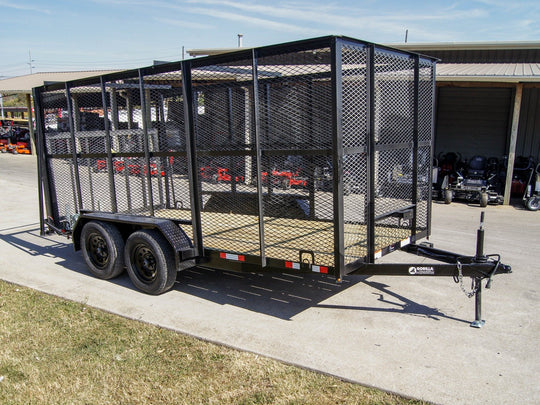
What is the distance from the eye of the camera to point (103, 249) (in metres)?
6.31

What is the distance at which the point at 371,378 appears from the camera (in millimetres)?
3664

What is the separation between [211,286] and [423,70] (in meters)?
3.77

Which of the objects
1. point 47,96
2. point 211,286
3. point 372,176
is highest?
point 47,96

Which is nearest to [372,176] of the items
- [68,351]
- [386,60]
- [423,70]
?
[386,60]

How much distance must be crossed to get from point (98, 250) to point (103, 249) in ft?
0.26

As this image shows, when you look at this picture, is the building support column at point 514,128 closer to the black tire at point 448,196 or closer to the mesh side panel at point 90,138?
the black tire at point 448,196

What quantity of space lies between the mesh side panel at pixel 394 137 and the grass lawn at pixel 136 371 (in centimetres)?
194

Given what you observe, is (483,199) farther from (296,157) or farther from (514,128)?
(296,157)

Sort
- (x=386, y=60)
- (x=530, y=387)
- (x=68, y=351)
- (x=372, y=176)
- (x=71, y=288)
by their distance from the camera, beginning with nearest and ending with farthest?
(x=530, y=387) → (x=68, y=351) → (x=372, y=176) → (x=386, y=60) → (x=71, y=288)

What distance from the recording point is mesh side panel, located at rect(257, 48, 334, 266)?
16.0 feet

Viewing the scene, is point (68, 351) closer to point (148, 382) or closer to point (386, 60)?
point (148, 382)

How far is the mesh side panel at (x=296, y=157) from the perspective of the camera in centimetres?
489

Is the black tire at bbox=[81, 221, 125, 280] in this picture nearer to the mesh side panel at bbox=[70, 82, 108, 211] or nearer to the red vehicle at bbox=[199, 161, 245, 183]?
the mesh side panel at bbox=[70, 82, 108, 211]

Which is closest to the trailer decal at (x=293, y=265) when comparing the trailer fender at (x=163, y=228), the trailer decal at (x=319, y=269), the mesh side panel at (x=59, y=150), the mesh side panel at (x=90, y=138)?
the trailer decal at (x=319, y=269)
